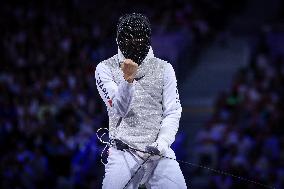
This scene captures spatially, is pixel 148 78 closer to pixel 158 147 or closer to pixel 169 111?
pixel 169 111

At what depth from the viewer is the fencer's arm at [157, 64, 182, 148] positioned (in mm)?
3113

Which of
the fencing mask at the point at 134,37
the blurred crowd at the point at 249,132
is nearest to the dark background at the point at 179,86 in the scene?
the blurred crowd at the point at 249,132

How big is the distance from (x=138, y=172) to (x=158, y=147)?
0.21m

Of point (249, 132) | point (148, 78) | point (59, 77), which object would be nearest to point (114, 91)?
point (148, 78)

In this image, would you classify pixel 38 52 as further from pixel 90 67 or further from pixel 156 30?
pixel 156 30

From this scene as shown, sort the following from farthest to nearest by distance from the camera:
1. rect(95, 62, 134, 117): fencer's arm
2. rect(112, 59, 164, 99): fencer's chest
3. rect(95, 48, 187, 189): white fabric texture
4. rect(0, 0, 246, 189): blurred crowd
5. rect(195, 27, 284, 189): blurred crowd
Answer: rect(0, 0, 246, 189): blurred crowd < rect(195, 27, 284, 189): blurred crowd < rect(112, 59, 164, 99): fencer's chest < rect(95, 48, 187, 189): white fabric texture < rect(95, 62, 134, 117): fencer's arm

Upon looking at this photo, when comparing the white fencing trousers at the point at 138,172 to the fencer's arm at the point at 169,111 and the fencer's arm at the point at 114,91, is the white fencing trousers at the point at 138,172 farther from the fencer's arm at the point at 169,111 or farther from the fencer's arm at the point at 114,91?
the fencer's arm at the point at 114,91

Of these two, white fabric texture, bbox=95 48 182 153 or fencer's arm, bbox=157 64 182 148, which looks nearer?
white fabric texture, bbox=95 48 182 153

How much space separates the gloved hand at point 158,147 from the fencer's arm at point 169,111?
0.02m

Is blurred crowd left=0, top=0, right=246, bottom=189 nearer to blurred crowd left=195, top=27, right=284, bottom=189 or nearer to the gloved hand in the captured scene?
blurred crowd left=195, top=27, right=284, bottom=189

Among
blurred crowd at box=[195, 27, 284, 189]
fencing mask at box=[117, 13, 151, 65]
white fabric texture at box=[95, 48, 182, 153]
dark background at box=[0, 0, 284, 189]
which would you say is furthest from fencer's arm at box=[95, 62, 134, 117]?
blurred crowd at box=[195, 27, 284, 189]

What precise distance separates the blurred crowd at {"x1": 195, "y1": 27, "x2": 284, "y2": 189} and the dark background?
0.05 feet

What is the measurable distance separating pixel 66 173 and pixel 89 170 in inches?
22.8

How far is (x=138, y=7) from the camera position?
12.3 meters
